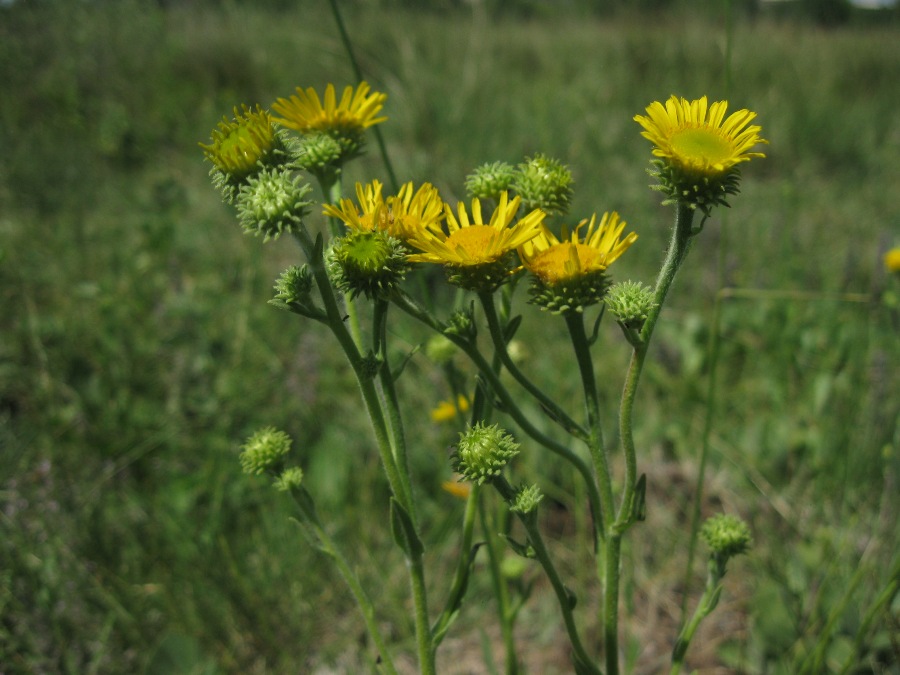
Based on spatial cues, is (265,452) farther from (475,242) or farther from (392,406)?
(475,242)

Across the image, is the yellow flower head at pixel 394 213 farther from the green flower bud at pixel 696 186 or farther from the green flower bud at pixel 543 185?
the green flower bud at pixel 696 186

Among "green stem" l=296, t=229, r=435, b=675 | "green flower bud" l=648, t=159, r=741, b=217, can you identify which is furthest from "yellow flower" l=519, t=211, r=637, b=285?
"green stem" l=296, t=229, r=435, b=675

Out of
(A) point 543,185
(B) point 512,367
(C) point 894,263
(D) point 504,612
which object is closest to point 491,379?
(B) point 512,367

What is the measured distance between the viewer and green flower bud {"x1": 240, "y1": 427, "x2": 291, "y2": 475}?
1.39 meters

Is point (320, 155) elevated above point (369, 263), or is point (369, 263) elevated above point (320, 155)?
point (320, 155)

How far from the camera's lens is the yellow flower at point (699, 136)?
3.38 feet

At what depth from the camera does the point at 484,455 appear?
1104 mm

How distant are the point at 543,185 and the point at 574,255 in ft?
0.83

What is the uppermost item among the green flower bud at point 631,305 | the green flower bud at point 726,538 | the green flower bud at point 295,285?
the green flower bud at point 295,285

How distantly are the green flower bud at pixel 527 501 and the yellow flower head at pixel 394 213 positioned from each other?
1.57 ft

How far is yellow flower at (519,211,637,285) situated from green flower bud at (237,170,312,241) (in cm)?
40

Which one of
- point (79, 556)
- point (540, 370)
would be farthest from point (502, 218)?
point (540, 370)

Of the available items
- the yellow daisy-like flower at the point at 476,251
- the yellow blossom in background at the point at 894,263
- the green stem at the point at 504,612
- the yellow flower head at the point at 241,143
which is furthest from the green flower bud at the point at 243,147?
the yellow blossom in background at the point at 894,263

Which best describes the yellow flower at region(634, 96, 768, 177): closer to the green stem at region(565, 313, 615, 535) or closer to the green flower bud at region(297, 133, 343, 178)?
the green stem at region(565, 313, 615, 535)
